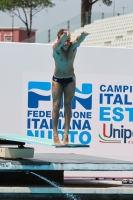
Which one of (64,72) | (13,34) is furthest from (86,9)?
(13,34)

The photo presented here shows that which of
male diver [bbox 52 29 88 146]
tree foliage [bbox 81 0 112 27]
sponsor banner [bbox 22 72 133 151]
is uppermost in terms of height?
tree foliage [bbox 81 0 112 27]

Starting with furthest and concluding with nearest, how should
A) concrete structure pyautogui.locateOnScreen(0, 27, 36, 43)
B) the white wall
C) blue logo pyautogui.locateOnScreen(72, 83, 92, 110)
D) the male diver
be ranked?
concrete structure pyautogui.locateOnScreen(0, 27, 36, 43) < blue logo pyautogui.locateOnScreen(72, 83, 92, 110) < the white wall < the male diver

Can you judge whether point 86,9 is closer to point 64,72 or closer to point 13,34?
point 64,72

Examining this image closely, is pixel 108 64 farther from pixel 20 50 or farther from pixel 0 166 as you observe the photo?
pixel 0 166

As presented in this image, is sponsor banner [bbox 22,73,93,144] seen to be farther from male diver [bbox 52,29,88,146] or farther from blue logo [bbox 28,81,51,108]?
male diver [bbox 52,29,88,146]

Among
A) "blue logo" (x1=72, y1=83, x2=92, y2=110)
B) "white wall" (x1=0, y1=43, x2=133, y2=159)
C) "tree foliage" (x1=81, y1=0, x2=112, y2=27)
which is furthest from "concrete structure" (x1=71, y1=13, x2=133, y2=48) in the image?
"white wall" (x1=0, y1=43, x2=133, y2=159)

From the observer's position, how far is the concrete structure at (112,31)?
31731mm

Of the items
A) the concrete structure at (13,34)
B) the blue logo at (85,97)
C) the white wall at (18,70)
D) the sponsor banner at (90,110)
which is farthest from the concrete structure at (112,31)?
the concrete structure at (13,34)

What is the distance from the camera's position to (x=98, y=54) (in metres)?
14.5

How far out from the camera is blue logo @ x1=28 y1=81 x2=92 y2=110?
14.1m

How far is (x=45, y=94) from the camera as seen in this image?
1427cm

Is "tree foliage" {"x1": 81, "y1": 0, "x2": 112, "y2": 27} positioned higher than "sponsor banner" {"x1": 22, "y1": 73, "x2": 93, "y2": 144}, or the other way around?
"tree foliage" {"x1": 81, "y1": 0, "x2": 112, "y2": 27}

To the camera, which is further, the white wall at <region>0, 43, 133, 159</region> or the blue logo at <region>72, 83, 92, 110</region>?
the blue logo at <region>72, 83, 92, 110</region>

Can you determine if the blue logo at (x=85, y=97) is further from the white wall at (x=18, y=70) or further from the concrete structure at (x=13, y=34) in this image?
the concrete structure at (x=13, y=34)
